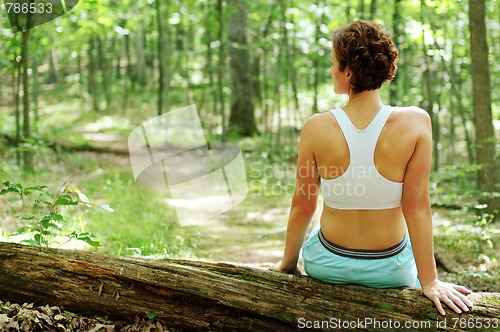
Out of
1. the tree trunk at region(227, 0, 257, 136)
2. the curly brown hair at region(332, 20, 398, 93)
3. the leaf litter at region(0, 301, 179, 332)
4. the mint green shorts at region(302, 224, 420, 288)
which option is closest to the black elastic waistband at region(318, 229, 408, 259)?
the mint green shorts at region(302, 224, 420, 288)

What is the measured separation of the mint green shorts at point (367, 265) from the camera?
2.68 m

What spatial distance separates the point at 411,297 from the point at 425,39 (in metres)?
6.96

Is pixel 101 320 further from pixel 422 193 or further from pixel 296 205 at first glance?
pixel 422 193

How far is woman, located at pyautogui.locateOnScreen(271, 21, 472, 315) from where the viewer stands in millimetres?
2535

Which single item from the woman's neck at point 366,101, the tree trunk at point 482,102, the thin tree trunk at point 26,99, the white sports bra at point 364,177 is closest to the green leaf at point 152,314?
the white sports bra at point 364,177

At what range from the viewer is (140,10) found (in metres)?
20.8

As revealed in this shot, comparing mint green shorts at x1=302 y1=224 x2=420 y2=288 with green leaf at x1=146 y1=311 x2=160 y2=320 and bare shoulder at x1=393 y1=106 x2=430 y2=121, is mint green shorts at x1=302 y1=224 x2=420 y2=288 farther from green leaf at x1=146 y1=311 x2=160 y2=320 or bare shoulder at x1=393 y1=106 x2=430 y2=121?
green leaf at x1=146 y1=311 x2=160 y2=320

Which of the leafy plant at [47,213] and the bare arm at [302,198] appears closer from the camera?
the bare arm at [302,198]

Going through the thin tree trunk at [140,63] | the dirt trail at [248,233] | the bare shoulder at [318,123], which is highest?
the thin tree trunk at [140,63]

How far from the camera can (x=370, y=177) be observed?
2.58 m

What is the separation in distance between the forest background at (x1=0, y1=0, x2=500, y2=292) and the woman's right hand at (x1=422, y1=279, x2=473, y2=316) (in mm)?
1871

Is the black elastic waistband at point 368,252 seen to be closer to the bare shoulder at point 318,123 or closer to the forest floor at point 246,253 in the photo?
the bare shoulder at point 318,123

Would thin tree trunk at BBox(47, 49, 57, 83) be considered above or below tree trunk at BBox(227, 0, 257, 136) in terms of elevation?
above

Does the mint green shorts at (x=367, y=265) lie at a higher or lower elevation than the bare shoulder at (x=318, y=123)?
lower
